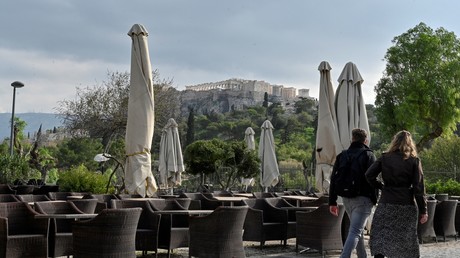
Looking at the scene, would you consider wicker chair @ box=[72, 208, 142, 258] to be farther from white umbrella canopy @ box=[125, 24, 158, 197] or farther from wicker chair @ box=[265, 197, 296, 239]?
wicker chair @ box=[265, 197, 296, 239]

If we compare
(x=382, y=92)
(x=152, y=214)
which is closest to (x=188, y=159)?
(x=382, y=92)

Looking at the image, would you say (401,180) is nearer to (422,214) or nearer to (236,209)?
(422,214)

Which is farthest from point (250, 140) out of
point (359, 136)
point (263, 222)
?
point (359, 136)

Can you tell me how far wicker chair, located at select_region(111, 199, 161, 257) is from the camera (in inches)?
272

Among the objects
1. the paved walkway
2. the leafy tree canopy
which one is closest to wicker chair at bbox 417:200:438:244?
the paved walkway

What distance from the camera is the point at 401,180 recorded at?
5.56 m

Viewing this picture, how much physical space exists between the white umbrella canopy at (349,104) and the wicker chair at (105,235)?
4973 millimetres

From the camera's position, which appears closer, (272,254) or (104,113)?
(272,254)

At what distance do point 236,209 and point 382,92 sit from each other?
20984 millimetres

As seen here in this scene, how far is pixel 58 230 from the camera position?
6953 millimetres

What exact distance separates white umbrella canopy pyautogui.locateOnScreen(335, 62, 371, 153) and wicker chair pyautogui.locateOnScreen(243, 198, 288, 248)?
170 cm

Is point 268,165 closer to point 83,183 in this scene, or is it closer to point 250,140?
point 250,140

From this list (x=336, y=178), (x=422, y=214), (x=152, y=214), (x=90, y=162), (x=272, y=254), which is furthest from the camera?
A: (x=90, y=162)

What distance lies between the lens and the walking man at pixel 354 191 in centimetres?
609
